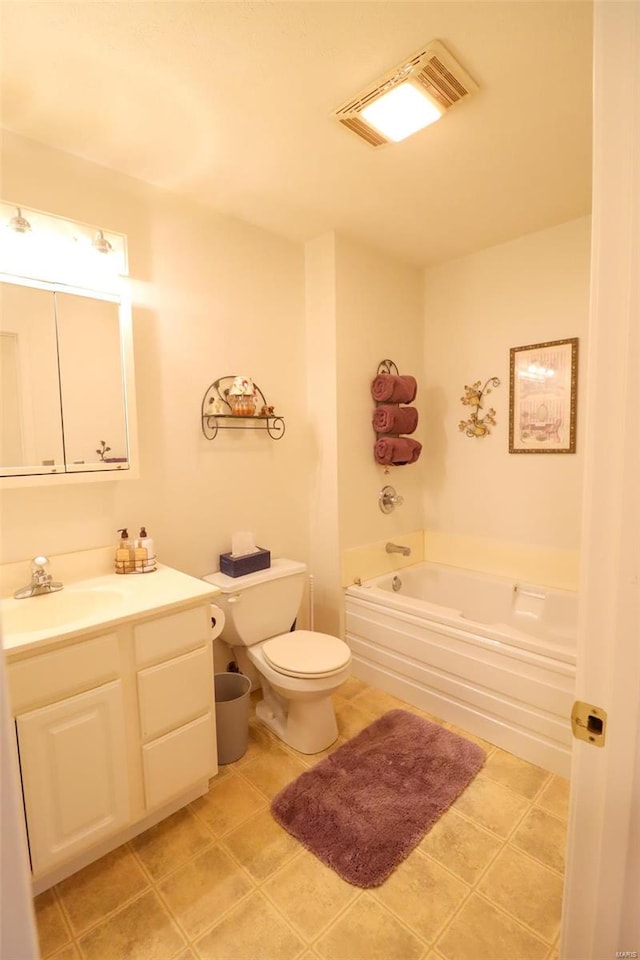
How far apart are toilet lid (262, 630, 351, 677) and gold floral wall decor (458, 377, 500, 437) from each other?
161cm

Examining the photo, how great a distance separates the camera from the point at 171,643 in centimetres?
159

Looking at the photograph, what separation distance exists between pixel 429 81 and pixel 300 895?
2.58m

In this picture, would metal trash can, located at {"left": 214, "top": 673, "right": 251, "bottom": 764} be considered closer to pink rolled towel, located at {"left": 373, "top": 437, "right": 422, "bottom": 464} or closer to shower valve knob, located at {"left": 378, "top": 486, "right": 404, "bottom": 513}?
shower valve knob, located at {"left": 378, "top": 486, "right": 404, "bottom": 513}

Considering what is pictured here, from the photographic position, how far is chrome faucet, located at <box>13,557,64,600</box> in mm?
1651

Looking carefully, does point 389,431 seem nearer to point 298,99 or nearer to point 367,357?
point 367,357

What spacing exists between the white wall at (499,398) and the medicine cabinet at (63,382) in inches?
79.6

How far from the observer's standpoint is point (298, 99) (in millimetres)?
1504

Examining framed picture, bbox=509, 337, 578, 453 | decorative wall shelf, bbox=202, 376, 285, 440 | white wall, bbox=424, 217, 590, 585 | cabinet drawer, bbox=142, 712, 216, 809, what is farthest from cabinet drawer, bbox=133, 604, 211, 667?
framed picture, bbox=509, 337, 578, 453

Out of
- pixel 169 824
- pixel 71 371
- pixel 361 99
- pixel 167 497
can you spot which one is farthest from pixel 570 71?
pixel 169 824

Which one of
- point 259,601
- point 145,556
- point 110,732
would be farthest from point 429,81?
point 110,732

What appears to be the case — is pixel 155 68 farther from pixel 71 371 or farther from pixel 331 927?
pixel 331 927

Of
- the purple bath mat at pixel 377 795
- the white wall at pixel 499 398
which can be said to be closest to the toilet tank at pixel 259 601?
the purple bath mat at pixel 377 795

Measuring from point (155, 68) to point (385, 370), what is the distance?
1.84m

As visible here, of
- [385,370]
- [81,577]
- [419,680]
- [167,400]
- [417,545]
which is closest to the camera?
[81,577]
